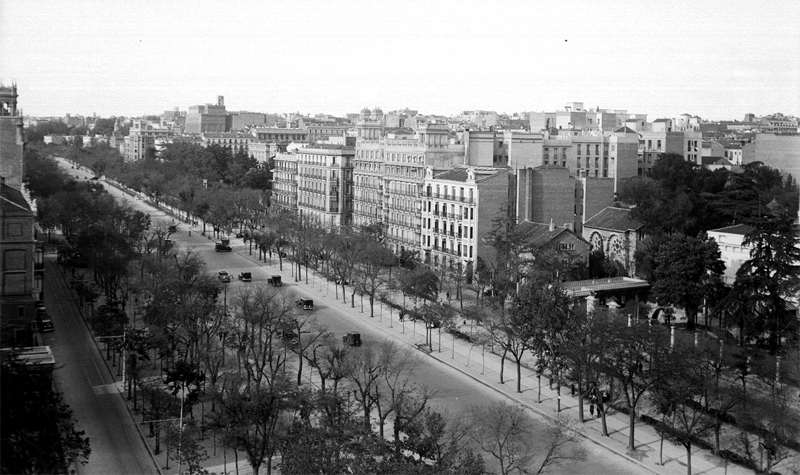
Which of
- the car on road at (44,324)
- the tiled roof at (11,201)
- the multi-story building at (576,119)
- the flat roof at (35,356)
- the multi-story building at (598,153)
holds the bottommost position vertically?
the car on road at (44,324)

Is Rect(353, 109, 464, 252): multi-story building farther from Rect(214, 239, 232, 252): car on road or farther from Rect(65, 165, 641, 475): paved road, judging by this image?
Rect(214, 239, 232, 252): car on road

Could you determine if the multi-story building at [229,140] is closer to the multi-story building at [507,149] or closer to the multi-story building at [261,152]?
the multi-story building at [261,152]

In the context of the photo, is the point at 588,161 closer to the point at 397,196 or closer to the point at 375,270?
the point at 397,196

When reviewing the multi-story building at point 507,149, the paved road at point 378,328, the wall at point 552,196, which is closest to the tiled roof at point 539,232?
the wall at point 552,196

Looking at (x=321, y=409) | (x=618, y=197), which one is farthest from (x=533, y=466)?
(x=618, y=197)

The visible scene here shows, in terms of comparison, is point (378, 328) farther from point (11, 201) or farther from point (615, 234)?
point (615, 234)

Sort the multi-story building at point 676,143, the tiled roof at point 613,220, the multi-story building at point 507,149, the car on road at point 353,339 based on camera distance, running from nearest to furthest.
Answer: the car on road at point 353,339, the tiled roof at point 613,220, the multi-story building at point 507,149, the multi-story building at point 676,143
